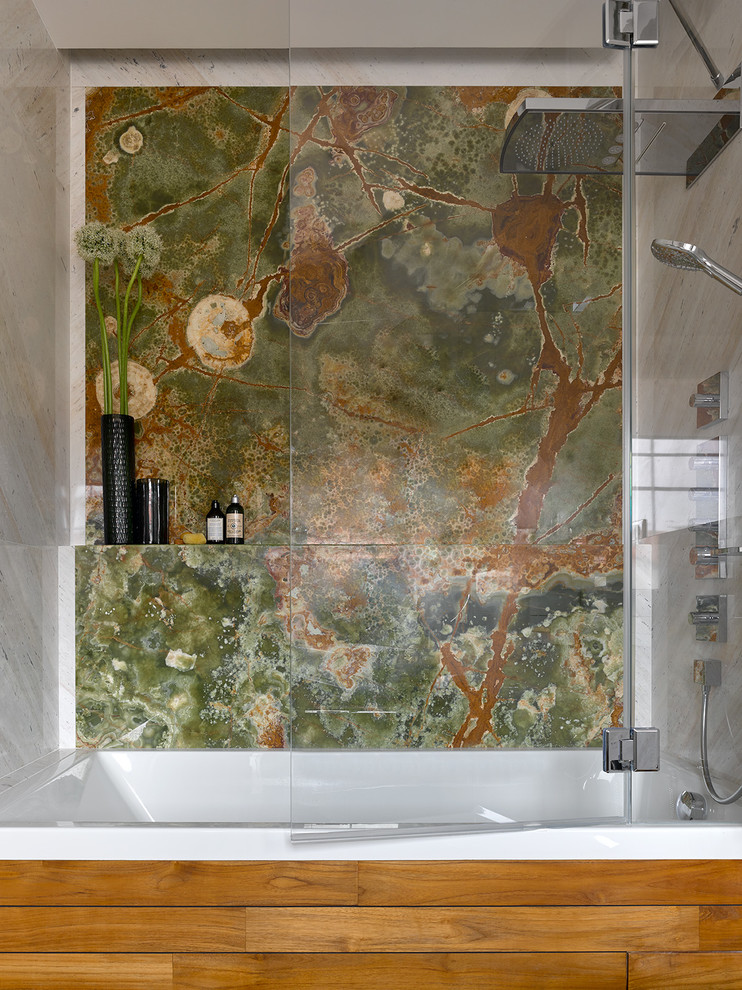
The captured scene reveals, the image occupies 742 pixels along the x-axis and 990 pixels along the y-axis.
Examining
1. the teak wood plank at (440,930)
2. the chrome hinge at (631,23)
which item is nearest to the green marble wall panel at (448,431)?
the chrome hinge at (631,23)

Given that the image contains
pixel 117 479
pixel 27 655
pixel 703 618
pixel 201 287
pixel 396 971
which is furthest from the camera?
pixel 201 287

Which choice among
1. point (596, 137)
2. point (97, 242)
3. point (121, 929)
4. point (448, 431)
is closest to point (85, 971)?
point (121, 929)

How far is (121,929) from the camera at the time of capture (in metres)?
1.79

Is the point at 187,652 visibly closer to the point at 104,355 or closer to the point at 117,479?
the point at 117,479

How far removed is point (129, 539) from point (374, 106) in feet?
5.29

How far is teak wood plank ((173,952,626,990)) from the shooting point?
5.83 ft

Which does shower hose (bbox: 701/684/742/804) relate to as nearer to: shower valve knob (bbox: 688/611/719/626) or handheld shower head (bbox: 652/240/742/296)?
shower valve knob (bbox: 688/611/719/626)

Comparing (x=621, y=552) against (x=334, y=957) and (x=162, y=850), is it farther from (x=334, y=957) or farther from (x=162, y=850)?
(x=162, y=850)

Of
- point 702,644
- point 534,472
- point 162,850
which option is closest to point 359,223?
point 534,472

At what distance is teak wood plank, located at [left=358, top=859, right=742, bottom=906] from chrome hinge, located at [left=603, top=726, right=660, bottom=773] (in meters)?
0.19

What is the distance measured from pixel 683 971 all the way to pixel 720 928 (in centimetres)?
11

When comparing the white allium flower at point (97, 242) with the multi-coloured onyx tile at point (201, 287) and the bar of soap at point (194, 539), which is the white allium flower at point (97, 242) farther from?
the bar of soap at point (194, 539)

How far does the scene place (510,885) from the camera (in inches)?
70.4

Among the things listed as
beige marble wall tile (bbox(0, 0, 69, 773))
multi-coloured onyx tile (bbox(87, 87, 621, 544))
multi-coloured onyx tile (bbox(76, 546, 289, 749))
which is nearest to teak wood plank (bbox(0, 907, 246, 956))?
beige marble wall tile (bbox(0, 0, 69, 773))
